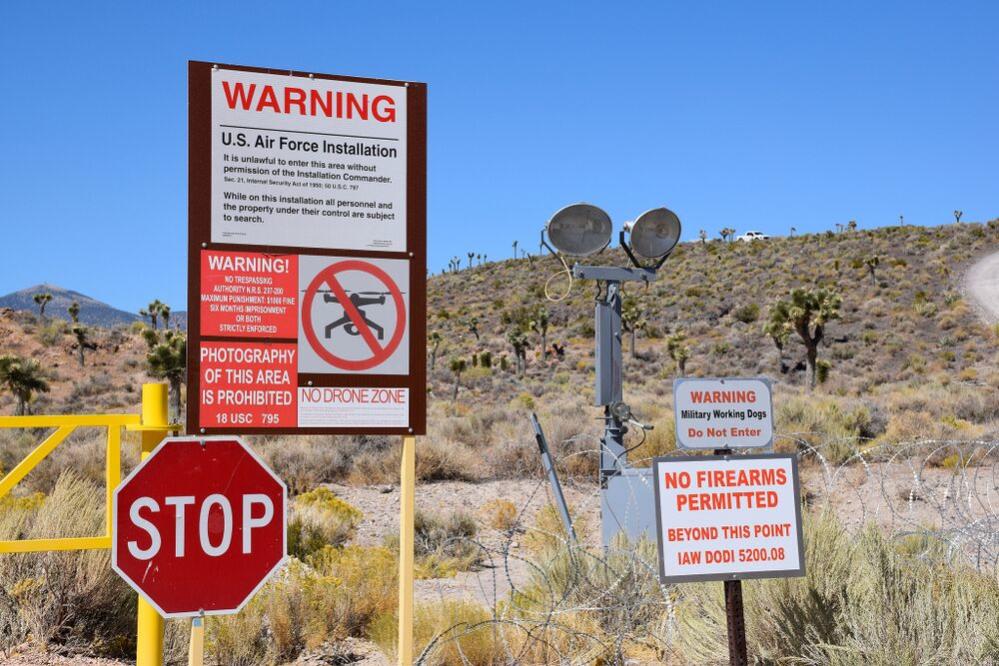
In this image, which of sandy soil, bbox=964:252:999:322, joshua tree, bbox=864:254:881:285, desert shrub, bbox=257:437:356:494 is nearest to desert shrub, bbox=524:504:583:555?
desert shrub, bbox=257:437:356:494

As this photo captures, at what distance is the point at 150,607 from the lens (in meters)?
4.08

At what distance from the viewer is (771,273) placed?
62.6 meters

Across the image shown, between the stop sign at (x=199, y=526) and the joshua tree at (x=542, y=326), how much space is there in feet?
152

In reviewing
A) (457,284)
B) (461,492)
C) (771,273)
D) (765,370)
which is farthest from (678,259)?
(461,492)

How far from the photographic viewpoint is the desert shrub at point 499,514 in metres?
12.1

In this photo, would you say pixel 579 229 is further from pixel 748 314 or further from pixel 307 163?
pixel 748 314

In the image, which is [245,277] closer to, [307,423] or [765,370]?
[307,423]

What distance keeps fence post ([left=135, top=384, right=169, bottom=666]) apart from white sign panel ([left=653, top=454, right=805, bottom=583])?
90.1 inches

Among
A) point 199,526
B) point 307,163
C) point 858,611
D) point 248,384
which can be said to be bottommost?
point 858,611

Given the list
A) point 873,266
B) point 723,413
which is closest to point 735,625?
point 723,413

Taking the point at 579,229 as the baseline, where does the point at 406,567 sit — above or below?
below

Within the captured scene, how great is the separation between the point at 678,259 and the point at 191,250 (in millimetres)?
70854

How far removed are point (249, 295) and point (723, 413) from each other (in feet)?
8.24

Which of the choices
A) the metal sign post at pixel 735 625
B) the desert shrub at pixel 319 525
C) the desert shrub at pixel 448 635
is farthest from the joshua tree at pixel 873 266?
the metal sign post at pixel 735 625
